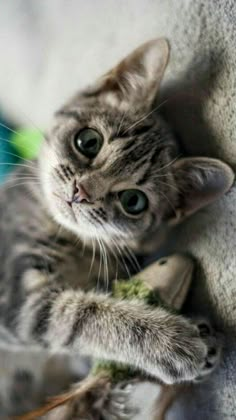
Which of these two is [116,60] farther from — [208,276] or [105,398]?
[105,398]

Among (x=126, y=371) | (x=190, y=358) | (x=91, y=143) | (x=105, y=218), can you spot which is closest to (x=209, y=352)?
(x=190, y=358)

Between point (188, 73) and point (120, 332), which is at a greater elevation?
point (188, 73)

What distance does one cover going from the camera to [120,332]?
85 cm

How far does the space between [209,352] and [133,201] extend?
0.97 feet

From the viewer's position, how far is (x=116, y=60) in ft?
3.35

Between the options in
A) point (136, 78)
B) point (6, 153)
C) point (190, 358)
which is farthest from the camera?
point (6, 153)

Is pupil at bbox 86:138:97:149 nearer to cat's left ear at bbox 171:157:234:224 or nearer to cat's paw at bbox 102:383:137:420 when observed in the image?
cat's left ear at bbox 171:157:234:224

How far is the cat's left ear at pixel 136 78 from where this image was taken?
0.89 meters

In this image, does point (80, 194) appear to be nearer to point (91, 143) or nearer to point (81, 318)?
point (91, 143)

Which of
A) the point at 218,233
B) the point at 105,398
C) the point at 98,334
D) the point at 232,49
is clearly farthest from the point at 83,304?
the point at 232,49

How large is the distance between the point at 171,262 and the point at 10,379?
0.38 metres

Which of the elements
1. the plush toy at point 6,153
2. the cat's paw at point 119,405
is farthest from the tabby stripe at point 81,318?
the plush toy at point 6,153

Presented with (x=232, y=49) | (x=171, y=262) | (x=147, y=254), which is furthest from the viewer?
(x=147, y=254)

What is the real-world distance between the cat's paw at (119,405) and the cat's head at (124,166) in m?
0.27
